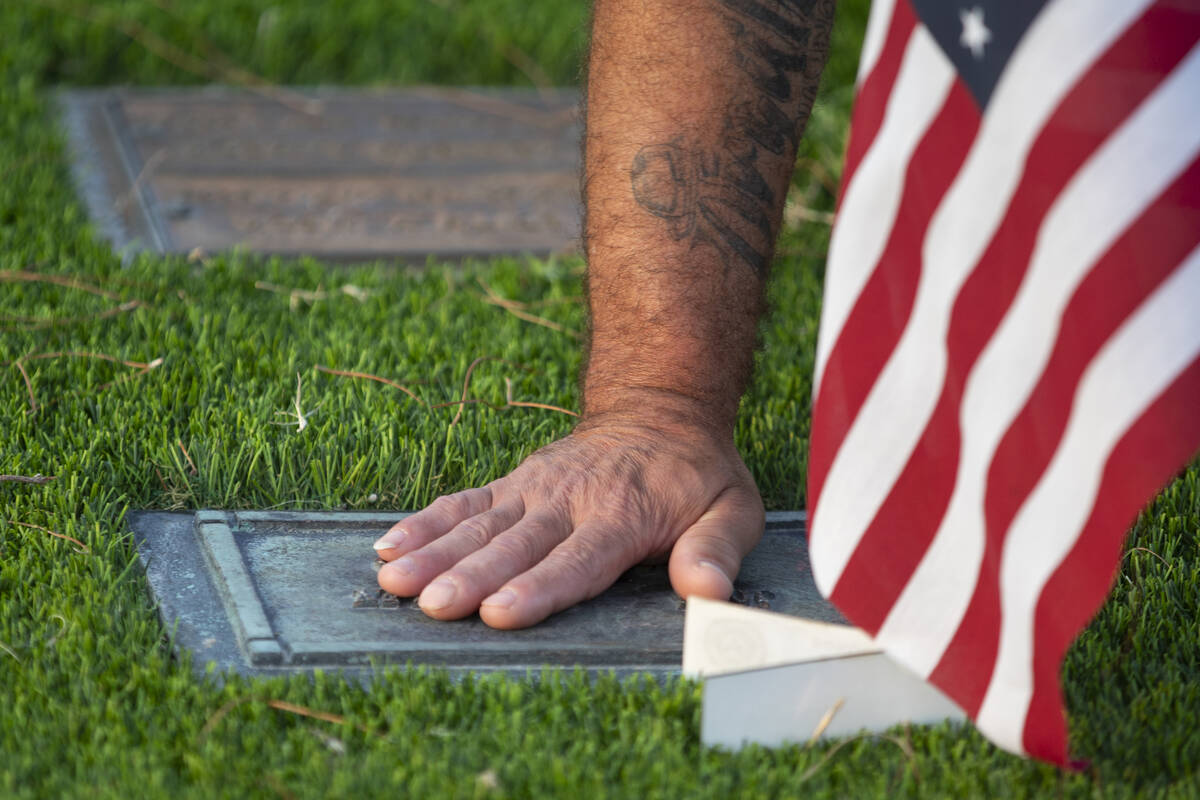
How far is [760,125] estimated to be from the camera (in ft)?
6.64

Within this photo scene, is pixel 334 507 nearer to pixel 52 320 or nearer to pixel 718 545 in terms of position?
pixel 718 545

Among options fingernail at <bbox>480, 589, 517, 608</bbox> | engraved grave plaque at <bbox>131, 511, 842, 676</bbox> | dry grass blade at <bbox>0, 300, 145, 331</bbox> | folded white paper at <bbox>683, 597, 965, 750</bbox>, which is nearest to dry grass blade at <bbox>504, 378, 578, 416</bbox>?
engraved grave plaque at <bbox>131, 511, 842, 676</bbox>

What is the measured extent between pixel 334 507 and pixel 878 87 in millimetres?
992

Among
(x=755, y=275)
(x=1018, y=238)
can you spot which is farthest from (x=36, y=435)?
(x=1018, y=238)

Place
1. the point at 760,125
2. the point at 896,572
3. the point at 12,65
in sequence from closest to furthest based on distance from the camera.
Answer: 1. the point at 896,572
2. the point at 760,125
3. the point at 12,65

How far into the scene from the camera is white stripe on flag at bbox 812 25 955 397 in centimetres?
135

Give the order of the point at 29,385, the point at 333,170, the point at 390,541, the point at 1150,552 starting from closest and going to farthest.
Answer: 1. the point at 390,541
2. the point at 1150,552
3. the point at 29,385
4. the point at 333,170

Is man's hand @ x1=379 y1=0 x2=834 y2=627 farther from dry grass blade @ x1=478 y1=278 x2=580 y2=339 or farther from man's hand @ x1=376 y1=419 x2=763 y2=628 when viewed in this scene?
dry grass blade @ x1=478 y1=278 x2=580 y2=339

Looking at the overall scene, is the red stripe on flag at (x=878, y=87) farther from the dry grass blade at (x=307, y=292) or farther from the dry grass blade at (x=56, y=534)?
the dry grass blade at (x=307, y=292)

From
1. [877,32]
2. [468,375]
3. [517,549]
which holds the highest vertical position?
[877,32]

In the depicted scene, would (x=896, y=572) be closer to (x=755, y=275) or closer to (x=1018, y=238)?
(x=1018, y=238)

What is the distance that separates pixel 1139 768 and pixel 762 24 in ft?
3.59

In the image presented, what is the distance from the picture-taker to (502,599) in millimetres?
1673

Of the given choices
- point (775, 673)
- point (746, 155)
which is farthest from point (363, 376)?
point (775, 673)
